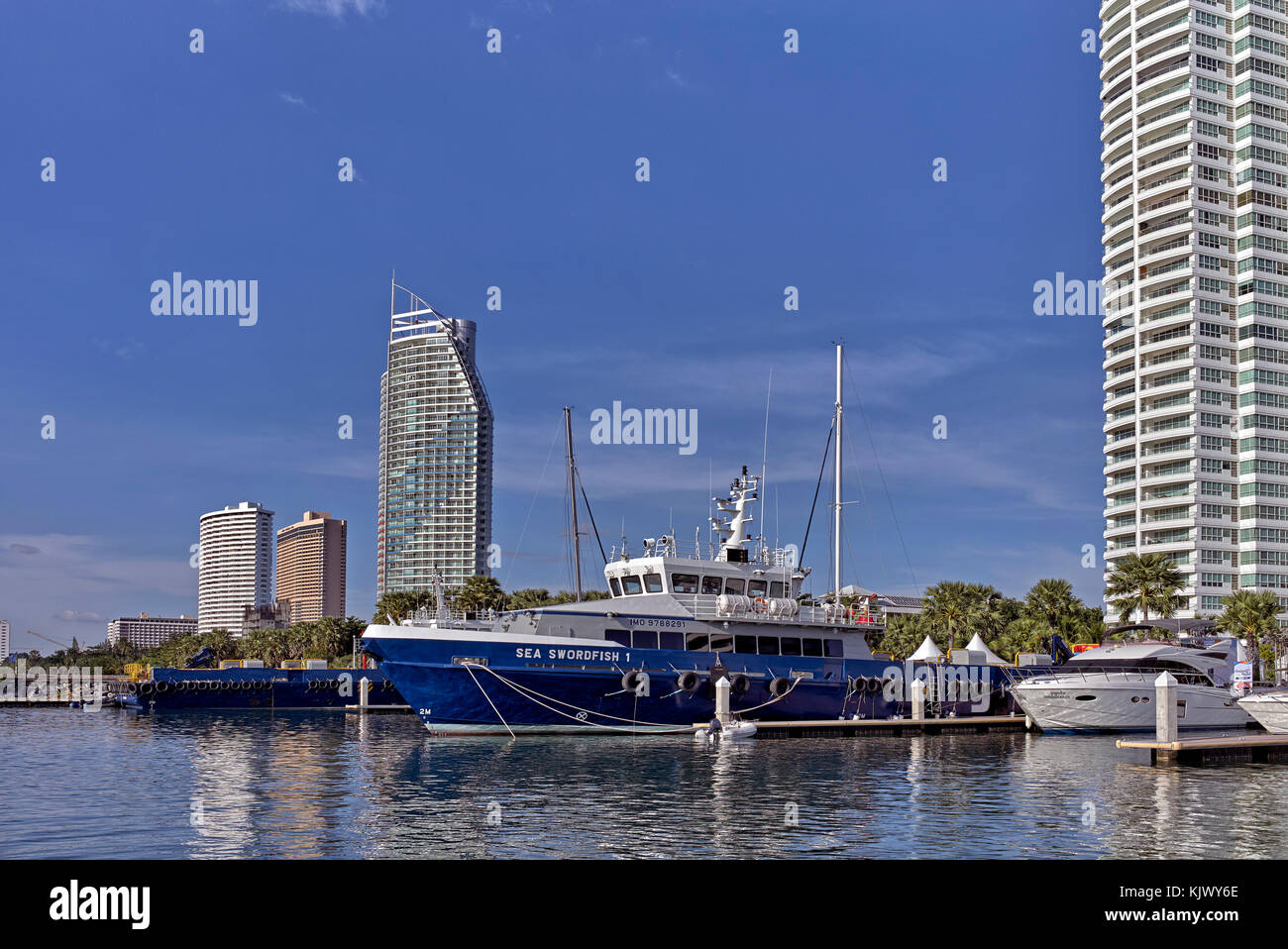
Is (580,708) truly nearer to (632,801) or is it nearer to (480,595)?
(632,801)

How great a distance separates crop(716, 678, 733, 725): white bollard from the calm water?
78.3 inches

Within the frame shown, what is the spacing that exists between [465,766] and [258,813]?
9.15 metres

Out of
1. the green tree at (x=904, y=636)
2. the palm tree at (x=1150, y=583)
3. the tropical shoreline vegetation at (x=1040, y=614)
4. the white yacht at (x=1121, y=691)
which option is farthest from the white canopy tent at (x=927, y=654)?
the palm tree at (x=1150, y=583)

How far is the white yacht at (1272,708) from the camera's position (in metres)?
39.7

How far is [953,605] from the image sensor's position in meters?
81.1

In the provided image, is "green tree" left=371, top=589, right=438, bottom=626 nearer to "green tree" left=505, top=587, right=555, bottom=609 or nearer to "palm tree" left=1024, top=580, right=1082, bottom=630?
"green tree" left=505, top=587, right=555, bottom=609

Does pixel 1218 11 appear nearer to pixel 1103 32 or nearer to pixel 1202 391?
pixel 1103 32

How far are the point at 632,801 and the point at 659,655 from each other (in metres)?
18.7

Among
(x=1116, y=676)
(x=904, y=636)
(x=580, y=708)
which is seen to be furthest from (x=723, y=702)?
(x=904, y=636)

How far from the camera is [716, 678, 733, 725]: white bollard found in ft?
141

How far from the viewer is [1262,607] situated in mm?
79688

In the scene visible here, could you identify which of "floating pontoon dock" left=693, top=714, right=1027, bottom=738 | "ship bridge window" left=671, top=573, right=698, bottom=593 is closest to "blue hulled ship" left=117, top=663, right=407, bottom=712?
"ship bridge window" left=671, top=573, right=698, bottom=593
